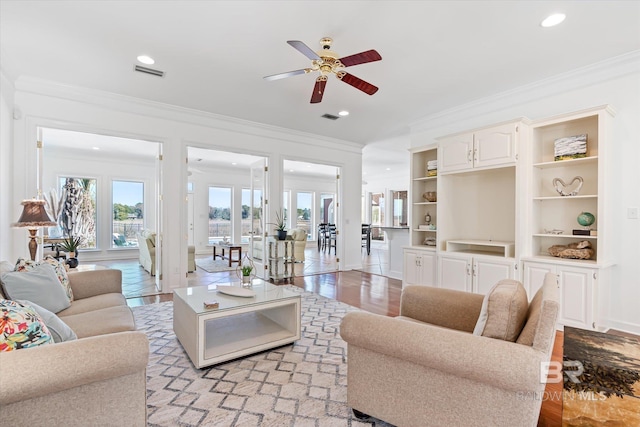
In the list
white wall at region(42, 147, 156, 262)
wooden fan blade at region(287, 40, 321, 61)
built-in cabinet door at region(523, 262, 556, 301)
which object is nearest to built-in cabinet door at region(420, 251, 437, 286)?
built-in cabinet door at region(523, 262, 556, 301)

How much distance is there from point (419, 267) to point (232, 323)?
2.95 m

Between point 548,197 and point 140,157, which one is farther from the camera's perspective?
point 140,157

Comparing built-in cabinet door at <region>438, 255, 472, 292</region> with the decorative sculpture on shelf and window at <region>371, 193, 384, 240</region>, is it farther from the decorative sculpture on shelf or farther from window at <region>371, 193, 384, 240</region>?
window at <region>371, 193, 384, 240</region>

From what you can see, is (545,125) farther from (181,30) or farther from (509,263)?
(181,30)

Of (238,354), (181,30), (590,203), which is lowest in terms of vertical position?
(238,354)

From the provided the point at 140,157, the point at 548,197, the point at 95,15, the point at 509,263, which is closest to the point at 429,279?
the point at 509,263

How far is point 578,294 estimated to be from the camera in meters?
3.13

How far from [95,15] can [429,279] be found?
4818 mm

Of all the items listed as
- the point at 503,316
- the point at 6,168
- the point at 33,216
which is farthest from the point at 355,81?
the point at 6,168

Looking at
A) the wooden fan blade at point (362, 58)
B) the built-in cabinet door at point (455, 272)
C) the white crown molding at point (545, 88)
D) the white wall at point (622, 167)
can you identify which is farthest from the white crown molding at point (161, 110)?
the white wall at point (622, 167)

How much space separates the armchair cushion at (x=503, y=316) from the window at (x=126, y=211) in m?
9.32

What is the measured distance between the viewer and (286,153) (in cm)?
605

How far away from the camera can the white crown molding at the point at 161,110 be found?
12.8ft

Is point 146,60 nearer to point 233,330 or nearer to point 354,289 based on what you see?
point 233,330
